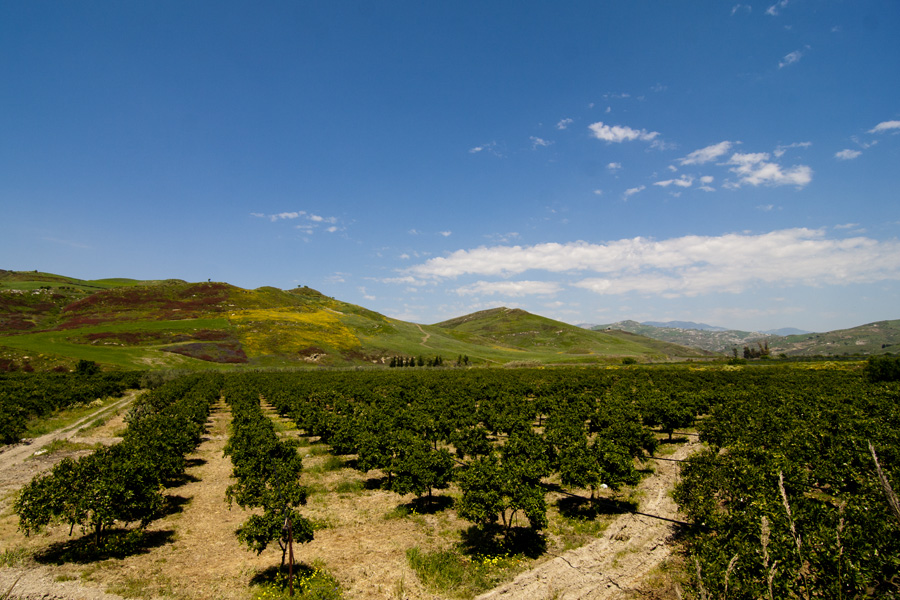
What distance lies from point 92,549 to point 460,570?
792 inches

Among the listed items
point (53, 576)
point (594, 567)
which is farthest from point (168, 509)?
point (594, 567)

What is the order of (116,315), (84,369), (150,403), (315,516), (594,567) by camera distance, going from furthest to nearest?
(116,315)
(84,369)
(150,403)
(315,516)
(594,567)

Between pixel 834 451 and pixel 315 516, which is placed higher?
pixel 834 451

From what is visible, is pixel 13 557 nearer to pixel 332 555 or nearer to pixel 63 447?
pixel 332 555

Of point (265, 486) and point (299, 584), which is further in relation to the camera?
point (265, 486)

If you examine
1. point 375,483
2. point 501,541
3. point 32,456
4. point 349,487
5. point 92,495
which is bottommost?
point 375,483

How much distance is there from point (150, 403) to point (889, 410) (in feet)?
282

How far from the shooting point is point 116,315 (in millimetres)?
150875

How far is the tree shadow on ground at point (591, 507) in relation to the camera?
26.7 metres

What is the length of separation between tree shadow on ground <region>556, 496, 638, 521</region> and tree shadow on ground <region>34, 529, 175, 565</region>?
26160 mm

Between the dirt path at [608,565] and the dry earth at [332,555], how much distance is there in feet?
0.17

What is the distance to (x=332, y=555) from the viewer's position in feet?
72.1

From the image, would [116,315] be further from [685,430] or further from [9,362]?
[685,430]

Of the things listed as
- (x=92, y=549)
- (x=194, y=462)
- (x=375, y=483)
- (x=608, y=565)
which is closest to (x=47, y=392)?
(x=194, y=462)
